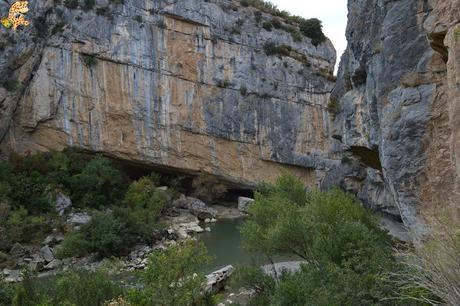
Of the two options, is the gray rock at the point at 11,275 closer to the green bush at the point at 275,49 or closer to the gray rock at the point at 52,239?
the gray rock at the point at 52,239

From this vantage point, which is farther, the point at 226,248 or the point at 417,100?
the point at 226,248

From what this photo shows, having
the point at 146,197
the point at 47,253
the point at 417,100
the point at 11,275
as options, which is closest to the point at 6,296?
the point at 11,275

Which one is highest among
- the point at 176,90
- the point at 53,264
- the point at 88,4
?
the point at 88,4

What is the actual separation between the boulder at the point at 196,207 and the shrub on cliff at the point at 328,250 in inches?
642

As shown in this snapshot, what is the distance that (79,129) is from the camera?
1302 inches

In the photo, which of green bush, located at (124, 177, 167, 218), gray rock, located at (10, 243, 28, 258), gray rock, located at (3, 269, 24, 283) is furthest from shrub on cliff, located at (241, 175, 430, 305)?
green bush, located at (124, 177, 167, 218)

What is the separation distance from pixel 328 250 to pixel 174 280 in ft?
13.0

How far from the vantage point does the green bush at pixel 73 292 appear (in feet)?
37.6

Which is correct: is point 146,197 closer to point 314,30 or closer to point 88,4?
point 88,4

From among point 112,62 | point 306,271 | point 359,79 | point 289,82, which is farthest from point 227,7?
point 306,271

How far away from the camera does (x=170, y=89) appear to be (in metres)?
34.3

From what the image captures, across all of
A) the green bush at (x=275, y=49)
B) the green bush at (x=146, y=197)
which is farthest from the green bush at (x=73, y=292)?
the green bush at (x=275, y=49)

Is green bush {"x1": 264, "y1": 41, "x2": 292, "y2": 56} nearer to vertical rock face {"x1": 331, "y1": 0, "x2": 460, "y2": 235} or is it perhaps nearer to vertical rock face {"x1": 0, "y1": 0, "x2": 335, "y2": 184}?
vertical rock face {"x1": 0, "y1": 0, "x2": 335, "y2": 184}

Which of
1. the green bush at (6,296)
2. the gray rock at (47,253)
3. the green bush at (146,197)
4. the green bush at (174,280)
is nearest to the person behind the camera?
the green bush at (174,280)
